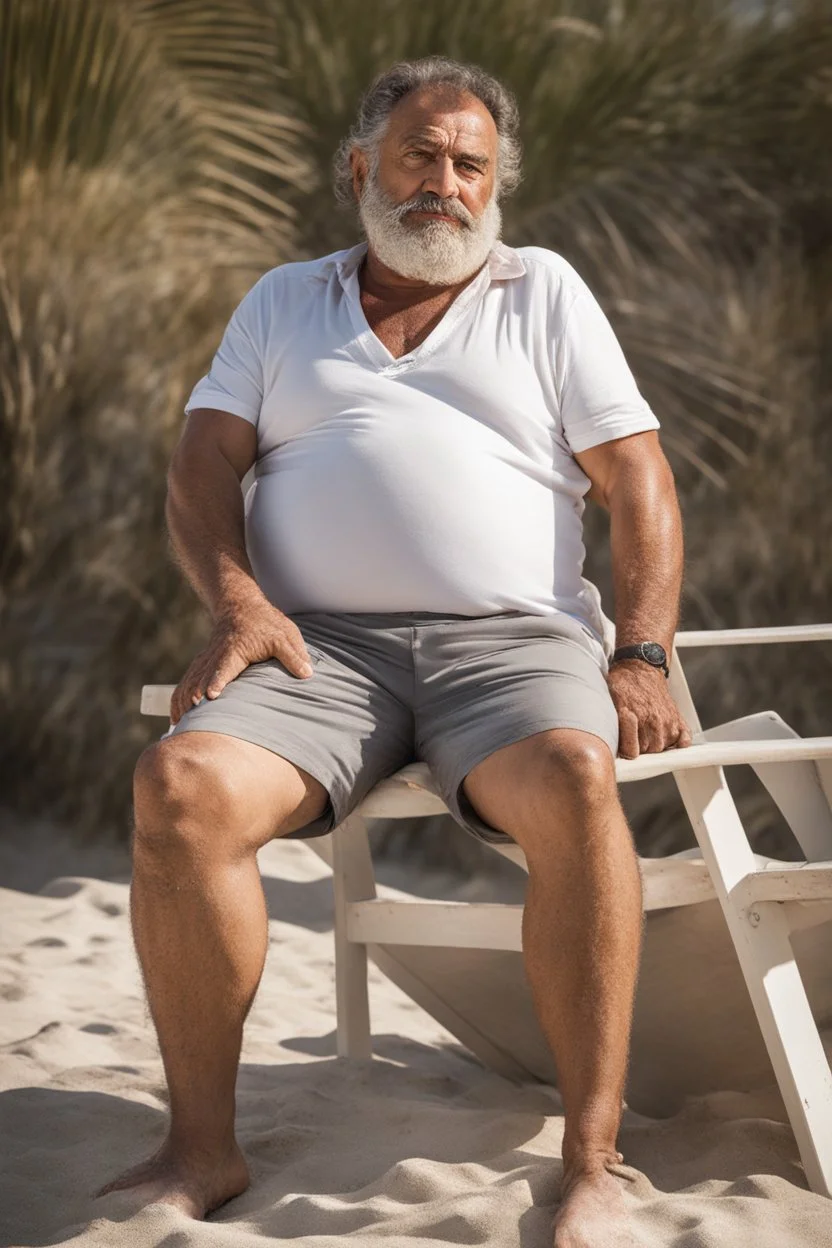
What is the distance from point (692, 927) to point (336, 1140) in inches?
28.2

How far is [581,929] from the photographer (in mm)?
2305

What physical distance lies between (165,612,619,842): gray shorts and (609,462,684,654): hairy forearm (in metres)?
0.10

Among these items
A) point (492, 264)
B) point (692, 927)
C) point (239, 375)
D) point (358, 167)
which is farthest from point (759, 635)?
point (358, 167)

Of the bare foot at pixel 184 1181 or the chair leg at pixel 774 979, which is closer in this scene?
the bare foot at pixel 184 1181

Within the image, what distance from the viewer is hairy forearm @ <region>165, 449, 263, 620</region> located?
2836 mm

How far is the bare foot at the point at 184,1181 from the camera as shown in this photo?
91.2 inches

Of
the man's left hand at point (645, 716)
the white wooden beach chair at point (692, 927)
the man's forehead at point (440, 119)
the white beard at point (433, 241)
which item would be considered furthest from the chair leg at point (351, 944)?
the man's forehead at point (440, 119)

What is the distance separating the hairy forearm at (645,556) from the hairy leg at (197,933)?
752 millimetres

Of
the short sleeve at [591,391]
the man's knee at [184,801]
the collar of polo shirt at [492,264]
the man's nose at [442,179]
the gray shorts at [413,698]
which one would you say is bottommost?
the man's knee at [184,801]

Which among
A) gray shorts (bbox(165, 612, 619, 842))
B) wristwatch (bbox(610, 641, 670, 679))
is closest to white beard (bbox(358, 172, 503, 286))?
gray shorts (bbox(165, 612, 619, 842))

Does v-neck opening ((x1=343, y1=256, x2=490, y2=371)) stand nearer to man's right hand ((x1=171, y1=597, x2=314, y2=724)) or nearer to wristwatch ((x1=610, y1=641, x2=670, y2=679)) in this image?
man's right hand ((x1=171, y1=597, x2=314, y2=724))

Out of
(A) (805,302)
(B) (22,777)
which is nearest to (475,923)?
(B) (22,777)

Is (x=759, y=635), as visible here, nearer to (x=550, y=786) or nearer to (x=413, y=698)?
(x=413, y=698)

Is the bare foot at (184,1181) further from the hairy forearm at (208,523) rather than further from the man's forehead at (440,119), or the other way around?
the man's forehead at (440,119)
